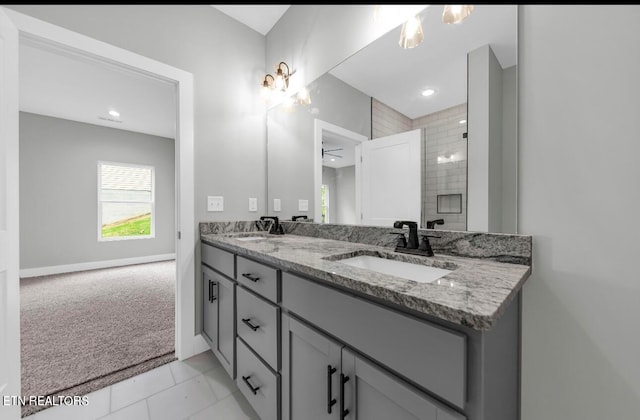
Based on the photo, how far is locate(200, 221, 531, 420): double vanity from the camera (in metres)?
0.72

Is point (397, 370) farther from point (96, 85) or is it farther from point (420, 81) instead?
point (96, 85)

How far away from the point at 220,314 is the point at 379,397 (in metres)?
1.18

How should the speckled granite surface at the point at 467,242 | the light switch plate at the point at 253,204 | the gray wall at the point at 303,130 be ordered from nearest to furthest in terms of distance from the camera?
the speckled granite surface at the point at 467,242
the gray wall at the point at 303,130
the light switch plate at the point at 253,204

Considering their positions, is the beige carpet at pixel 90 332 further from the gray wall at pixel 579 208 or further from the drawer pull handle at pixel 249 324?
the gray wall at pixel 579 208

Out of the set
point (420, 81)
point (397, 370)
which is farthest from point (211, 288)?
point (420, 81)

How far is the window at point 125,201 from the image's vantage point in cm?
477

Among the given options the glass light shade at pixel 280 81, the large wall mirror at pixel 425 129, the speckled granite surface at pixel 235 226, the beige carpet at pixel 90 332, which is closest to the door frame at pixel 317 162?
the large wall mirror at pixel 425 129

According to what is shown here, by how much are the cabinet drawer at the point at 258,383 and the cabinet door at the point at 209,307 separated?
0.38 metres

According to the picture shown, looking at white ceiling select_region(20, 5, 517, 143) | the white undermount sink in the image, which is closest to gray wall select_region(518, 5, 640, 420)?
white ceiling select_region(20, 5, 517, 143)

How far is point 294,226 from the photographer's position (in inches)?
85.9

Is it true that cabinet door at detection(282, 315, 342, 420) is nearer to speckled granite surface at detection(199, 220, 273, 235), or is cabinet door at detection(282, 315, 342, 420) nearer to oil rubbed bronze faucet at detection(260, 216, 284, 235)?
oil rubbed bronze faucet at detection(260, 216, 284, 235)

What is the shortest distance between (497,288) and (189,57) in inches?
90.7

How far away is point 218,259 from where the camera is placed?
5.81 ft

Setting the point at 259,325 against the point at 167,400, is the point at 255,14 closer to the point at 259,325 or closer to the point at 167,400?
the point at 259,325
